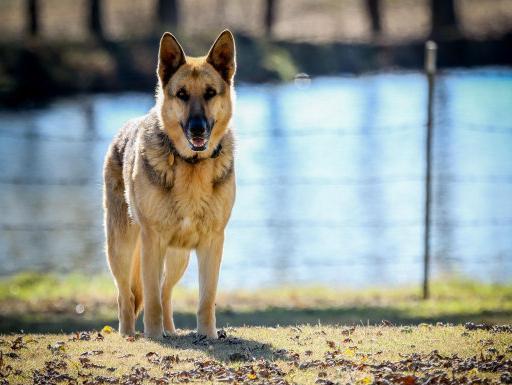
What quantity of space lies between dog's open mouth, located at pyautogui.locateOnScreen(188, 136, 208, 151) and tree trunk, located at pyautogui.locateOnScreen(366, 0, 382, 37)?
24197 millimetres

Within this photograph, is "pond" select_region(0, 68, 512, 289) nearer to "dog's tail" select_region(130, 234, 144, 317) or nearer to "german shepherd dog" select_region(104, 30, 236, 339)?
"dog's tail" select_region(130, 234, 144, 317)

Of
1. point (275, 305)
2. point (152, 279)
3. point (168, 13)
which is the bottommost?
point (275, 305)

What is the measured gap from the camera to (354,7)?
35.7 metres

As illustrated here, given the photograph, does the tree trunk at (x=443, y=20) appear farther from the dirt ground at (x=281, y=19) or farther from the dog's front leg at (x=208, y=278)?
the dog's front leg at (x=208, y=278)

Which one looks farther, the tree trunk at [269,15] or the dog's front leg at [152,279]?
the tree trunk at [269,15]

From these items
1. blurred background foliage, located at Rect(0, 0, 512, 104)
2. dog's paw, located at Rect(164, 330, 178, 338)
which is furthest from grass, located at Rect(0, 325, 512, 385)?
blurred background foliage, located at Rect(0, 0, 512, 104)

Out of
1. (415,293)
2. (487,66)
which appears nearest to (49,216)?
(415,293)

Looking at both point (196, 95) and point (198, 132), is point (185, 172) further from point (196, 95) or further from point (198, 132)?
point (196, 95)

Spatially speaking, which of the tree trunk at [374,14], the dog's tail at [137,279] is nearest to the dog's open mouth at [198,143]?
the dog's tail at [137,279]

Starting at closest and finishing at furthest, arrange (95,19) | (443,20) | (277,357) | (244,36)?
(277,357) → (244,36) → (95,19) → (443,20)

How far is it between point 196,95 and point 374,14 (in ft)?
84.2

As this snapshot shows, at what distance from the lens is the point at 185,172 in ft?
25.5

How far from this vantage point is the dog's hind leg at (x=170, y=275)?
8477mm

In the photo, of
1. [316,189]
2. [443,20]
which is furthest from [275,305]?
[443,20]
